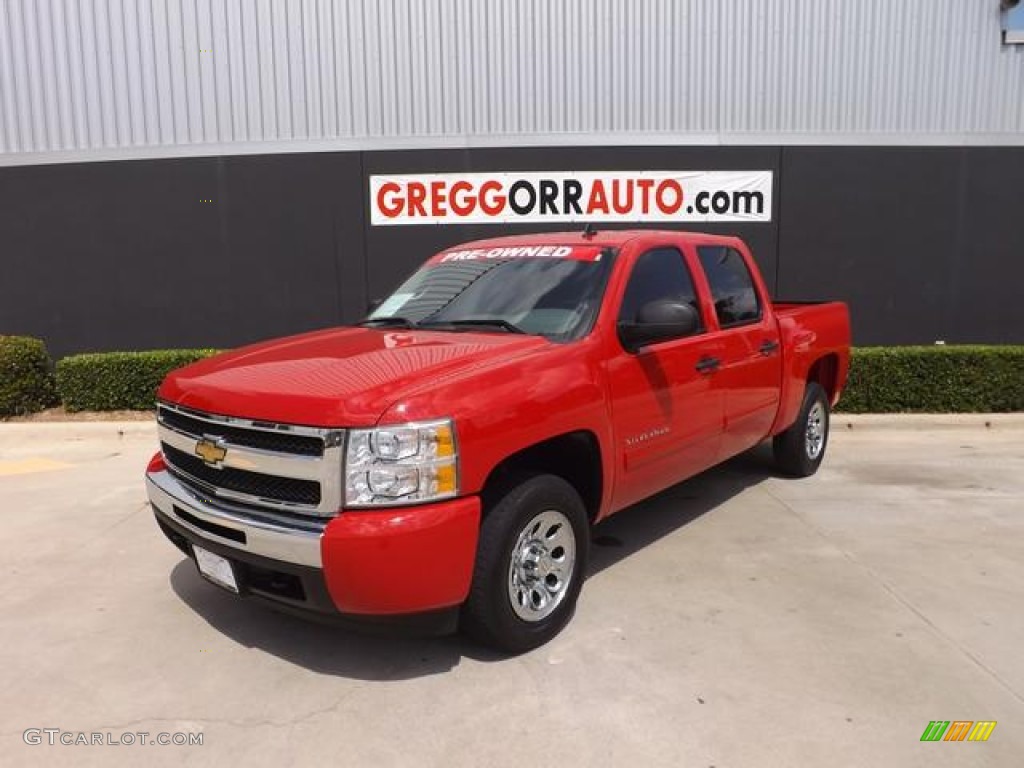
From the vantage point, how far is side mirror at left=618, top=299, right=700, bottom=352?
3600 millimetres

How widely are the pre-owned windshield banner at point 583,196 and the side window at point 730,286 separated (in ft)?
15.1

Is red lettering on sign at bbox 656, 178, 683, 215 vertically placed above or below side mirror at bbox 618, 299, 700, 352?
above

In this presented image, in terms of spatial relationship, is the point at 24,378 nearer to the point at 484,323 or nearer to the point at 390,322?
the point at 390,322

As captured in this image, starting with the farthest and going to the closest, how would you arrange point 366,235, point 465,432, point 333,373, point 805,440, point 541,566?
point 366,235, point 805,440, point 541,566, point 333,373, point 465,432

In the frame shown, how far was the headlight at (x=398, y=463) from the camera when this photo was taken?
277cm

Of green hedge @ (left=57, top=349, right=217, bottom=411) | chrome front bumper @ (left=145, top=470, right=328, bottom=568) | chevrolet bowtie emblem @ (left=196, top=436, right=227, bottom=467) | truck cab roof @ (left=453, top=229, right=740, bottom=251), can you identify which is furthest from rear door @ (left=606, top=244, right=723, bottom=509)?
green hedge @ (left=57, top=349, right=217, bottom=411)

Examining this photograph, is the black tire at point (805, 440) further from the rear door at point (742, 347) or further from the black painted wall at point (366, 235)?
the black painted wall at point (366, 235)

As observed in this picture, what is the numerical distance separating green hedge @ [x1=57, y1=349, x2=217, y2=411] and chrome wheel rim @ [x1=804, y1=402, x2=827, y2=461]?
7.03 meters

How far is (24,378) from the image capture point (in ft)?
29.9

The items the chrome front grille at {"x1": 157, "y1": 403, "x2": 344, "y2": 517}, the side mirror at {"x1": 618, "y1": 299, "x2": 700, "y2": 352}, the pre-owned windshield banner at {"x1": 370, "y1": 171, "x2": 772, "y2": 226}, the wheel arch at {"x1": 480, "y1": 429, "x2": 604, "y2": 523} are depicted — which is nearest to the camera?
the chrome front grille at {"x1": 157, "y1": 403, "x2": 344, "y2": 517}

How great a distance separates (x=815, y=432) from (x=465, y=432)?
4349 millimetres

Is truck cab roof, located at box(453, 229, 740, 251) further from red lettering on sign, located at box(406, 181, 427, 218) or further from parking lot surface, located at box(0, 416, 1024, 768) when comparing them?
red lettering on sign, located at box(406, 181, 427, 218)

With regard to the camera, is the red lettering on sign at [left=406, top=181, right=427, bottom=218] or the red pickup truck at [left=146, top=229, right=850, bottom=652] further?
the red lettering on sign at [left=406, top=181, right=427, bottom=218]

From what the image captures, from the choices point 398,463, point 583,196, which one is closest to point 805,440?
point 398,463
